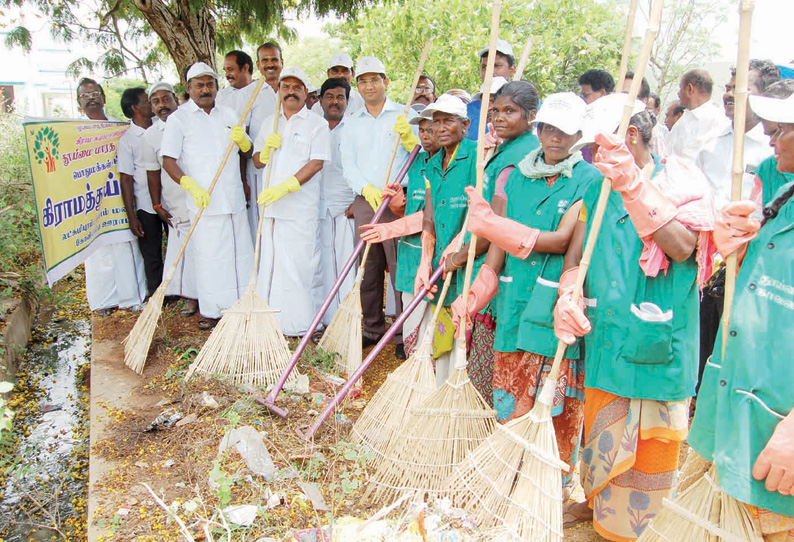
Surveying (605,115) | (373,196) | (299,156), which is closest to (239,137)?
(299,156)

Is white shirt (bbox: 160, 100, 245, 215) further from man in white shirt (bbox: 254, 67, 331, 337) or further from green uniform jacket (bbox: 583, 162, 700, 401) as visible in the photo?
green uniform jacket (bbox: 583, 162, 700, 401)

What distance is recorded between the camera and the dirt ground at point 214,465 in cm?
247

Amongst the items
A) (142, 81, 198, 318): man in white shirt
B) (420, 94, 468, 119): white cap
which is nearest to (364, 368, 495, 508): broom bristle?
(420, 94, 468, 119): white cap

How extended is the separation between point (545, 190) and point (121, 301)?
4.36m

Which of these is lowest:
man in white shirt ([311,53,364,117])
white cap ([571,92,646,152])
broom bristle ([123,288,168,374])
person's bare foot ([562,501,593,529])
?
person's bare foot ([562,501,593,529])

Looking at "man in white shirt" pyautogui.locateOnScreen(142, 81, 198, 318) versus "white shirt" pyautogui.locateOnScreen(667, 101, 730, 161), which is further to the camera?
"man in white shirt" pyautogui.locateOnScreen(142, 81, 198, 318)

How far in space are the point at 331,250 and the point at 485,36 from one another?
5382mm

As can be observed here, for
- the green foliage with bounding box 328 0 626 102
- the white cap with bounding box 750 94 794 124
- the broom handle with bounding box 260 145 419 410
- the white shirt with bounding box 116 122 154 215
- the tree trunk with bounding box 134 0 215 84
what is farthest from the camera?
the green foliage with bounding box 328 0 626 102

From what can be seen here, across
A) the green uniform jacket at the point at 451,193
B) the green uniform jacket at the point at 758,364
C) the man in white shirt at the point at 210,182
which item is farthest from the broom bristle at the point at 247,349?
the green uniform jacket at the point at 758,364

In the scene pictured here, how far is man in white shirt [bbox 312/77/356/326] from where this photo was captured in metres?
4.83

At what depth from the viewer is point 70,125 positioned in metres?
4.51

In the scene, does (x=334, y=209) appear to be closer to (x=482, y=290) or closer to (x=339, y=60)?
(x=339, y=60)

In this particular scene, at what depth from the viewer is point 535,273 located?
8.16 ft

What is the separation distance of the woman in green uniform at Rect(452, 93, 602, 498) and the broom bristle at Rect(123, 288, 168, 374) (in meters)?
2.51
